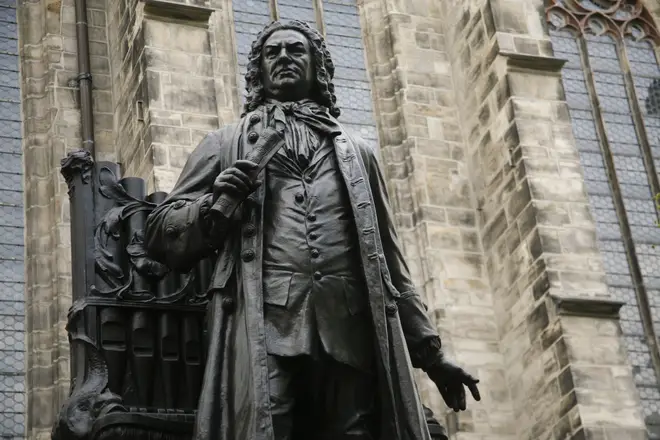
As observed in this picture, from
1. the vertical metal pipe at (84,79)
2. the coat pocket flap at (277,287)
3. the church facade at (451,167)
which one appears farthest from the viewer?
the vertical metal pipe at (84,79)

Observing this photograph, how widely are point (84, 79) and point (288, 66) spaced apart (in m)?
8.76

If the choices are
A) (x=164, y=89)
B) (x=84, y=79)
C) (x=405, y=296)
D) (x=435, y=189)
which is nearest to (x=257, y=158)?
(x=405, y=296)

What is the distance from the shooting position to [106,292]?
237 inches

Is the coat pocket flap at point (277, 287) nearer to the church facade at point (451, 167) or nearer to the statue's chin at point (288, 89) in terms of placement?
the statue's chin at point (288, 89)

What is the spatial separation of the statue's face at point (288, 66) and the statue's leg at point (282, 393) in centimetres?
116

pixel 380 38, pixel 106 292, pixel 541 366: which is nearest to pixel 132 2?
pixel 380 38

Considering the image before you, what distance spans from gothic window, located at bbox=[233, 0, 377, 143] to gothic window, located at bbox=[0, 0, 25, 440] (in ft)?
7.09

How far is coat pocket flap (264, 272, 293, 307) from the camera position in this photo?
539 centimetres

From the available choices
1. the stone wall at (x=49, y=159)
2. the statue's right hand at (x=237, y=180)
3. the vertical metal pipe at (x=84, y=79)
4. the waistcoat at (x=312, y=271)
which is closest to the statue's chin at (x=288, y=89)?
the waistcoat at (x=312, y=271)

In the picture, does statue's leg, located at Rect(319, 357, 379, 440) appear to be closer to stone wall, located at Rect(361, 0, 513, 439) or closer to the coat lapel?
the coat lapel

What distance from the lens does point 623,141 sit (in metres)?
Answer: 16.5

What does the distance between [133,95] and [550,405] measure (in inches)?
175

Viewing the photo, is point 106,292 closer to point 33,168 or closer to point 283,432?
point 283,432

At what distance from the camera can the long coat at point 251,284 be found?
208 inches
